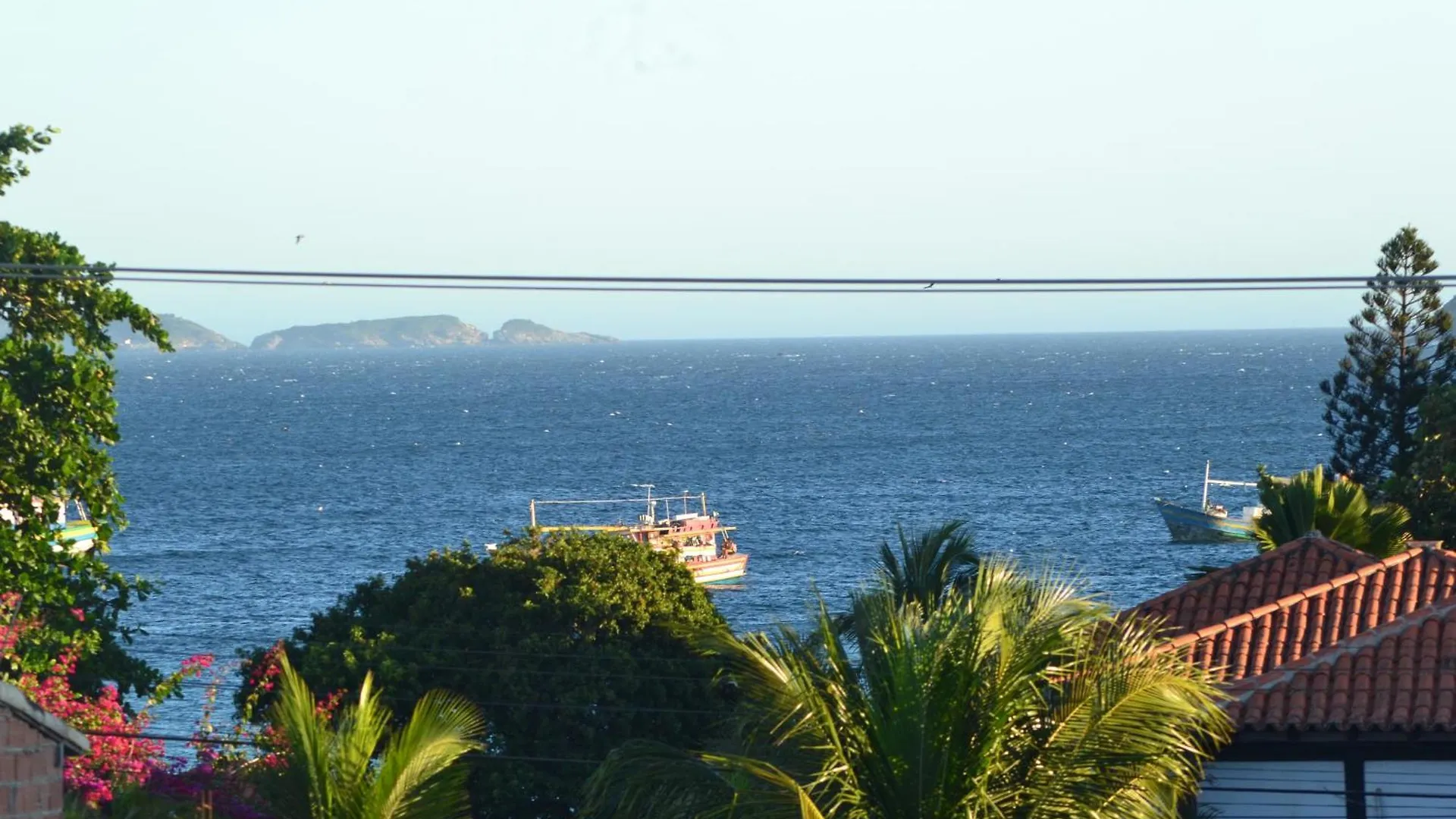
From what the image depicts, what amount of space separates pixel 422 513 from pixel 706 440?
43.8 metres

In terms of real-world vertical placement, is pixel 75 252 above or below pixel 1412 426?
above

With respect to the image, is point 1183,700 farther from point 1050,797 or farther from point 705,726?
point 705,726

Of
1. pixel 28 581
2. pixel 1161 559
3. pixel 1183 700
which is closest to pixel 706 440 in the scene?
pixel 1161 559

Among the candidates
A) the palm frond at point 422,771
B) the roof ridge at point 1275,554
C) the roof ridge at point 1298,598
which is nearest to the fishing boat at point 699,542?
the roof ridge at point 1275,554

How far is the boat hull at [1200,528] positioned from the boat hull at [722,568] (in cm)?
2139

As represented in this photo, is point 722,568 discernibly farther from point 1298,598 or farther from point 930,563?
point 1298,598

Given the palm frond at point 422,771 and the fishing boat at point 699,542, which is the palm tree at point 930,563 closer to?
the palm frond at point 422,771

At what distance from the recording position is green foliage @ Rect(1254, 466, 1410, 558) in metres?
22.1

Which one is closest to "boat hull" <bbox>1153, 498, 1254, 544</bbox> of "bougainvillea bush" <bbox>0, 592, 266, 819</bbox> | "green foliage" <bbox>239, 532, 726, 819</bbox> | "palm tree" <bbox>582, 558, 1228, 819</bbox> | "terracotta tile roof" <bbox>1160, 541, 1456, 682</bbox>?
"green foliage" <bbox>239, 532, 726, 819</bbox>

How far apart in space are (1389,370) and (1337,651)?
34180 millimetres

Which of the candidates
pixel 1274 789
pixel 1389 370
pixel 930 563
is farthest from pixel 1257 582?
pixel 1389 370

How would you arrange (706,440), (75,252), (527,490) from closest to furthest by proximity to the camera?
(75,252) < (527,490) < (706,440)

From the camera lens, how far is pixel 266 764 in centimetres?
1116

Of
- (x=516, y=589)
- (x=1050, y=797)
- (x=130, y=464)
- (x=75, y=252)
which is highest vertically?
(x=75, y=252)
